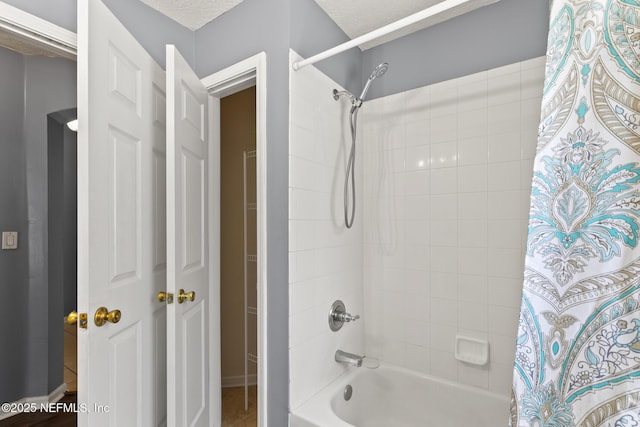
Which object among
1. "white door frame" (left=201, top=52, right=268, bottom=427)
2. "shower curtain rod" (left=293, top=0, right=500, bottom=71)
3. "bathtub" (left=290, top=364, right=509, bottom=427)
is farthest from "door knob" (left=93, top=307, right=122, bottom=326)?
"shower curtain rod" (left=293, top=0, right=500, bottom=71)

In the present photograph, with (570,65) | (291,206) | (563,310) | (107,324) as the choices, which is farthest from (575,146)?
(107,324)

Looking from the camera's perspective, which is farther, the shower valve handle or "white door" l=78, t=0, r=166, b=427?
the shower valve handle

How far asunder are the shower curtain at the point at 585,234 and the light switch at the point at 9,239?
3.05 metres

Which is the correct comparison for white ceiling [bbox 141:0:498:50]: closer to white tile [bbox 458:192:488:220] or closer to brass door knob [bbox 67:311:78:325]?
white tile [bbox 458:192:488:220]

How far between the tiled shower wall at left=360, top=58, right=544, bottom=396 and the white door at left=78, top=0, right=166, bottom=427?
1.20m

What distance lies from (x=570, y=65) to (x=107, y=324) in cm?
159

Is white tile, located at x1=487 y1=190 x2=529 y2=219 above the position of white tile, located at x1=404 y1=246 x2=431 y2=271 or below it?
above

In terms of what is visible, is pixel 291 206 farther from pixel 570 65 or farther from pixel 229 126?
pixel 229 126

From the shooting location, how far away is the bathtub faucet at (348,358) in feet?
5.84

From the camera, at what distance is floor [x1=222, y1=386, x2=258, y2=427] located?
2.25m

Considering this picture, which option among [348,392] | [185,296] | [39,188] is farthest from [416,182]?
[39,188]

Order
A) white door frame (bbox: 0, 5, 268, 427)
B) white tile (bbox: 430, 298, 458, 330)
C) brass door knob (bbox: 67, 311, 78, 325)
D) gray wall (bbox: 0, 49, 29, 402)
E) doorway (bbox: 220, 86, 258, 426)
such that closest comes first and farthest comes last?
brass door knob (bbox: 67, 311, 78, 325) < white door frame (bbox: 0, 5, 268, 427) < white tile (bbox: 430, 298, 458, 330) < gray wall (bbox: 0, 49, 29, 402) < doorway (bbox: 220, 86, 258, 426)

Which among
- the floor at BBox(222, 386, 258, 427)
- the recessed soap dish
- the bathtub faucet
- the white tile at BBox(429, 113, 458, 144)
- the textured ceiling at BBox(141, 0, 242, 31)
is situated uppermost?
the textured ceiling at BBox(141, 0, 242, 31)

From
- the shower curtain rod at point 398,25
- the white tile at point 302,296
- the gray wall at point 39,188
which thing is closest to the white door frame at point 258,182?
the white tile at point 302,296
